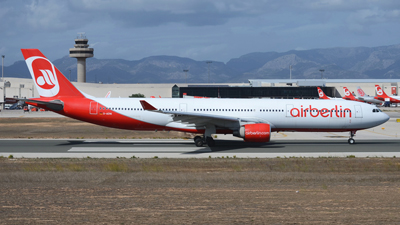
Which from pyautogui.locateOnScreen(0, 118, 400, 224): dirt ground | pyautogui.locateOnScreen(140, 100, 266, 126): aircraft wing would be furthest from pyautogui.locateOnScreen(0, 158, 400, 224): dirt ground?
pyautogui.locateOnScreen(140, 100, 266, 126): aircraft wing

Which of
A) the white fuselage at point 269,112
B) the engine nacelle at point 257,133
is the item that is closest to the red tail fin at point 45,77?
the white fuselage at point 269,112

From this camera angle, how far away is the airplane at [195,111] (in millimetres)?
30016

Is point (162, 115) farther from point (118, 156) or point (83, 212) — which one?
point (83, 212)

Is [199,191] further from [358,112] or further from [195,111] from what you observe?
[358,112]

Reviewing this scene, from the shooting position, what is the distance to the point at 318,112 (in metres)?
30.8

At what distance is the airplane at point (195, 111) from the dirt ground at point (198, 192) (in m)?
7.68

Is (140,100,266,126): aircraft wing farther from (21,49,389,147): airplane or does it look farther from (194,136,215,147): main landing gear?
(194,136,215,147): main landing gear

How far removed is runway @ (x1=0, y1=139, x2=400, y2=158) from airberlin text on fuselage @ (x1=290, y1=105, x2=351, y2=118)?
2.20 meters

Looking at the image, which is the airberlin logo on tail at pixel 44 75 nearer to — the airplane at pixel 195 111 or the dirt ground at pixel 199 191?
the airplane at pixel 195 111

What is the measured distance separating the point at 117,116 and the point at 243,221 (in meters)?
20.1

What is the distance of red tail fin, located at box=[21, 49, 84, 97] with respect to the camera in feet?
101

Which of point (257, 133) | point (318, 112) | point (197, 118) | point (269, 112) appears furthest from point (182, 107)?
point (318, 112)

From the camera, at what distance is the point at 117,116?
30359 millimetres

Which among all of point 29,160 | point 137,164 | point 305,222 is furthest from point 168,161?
point 305,222
